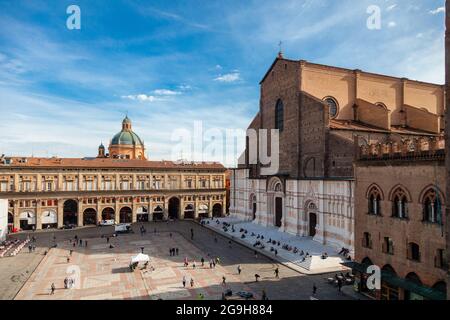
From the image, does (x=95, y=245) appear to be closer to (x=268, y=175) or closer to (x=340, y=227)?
(x=268, y=175)

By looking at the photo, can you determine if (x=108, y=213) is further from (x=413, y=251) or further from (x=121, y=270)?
(x=413, y=251)

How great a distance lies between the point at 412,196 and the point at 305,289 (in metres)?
10.4

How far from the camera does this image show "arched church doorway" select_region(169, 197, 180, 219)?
62.4 metres

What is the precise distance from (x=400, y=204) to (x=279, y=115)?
30.9m

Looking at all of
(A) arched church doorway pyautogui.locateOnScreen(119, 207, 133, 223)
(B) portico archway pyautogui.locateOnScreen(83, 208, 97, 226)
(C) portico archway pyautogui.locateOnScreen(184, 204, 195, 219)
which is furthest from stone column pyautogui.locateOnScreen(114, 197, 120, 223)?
(C) portico archway pyautogui.locateOnScreen(184, 204, 195, 219)

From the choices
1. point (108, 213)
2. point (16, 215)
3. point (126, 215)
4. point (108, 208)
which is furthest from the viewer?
point (126, 215)

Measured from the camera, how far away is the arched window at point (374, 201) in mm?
21175

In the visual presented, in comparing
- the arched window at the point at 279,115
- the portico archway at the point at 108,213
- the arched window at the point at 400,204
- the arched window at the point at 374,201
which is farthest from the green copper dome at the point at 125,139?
the arched window at the point at 400,204

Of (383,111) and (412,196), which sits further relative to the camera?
(383,111)

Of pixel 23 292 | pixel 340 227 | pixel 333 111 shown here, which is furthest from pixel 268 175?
pixel 23 292

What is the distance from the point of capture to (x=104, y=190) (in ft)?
183

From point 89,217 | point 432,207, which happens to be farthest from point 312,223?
point 89,217
